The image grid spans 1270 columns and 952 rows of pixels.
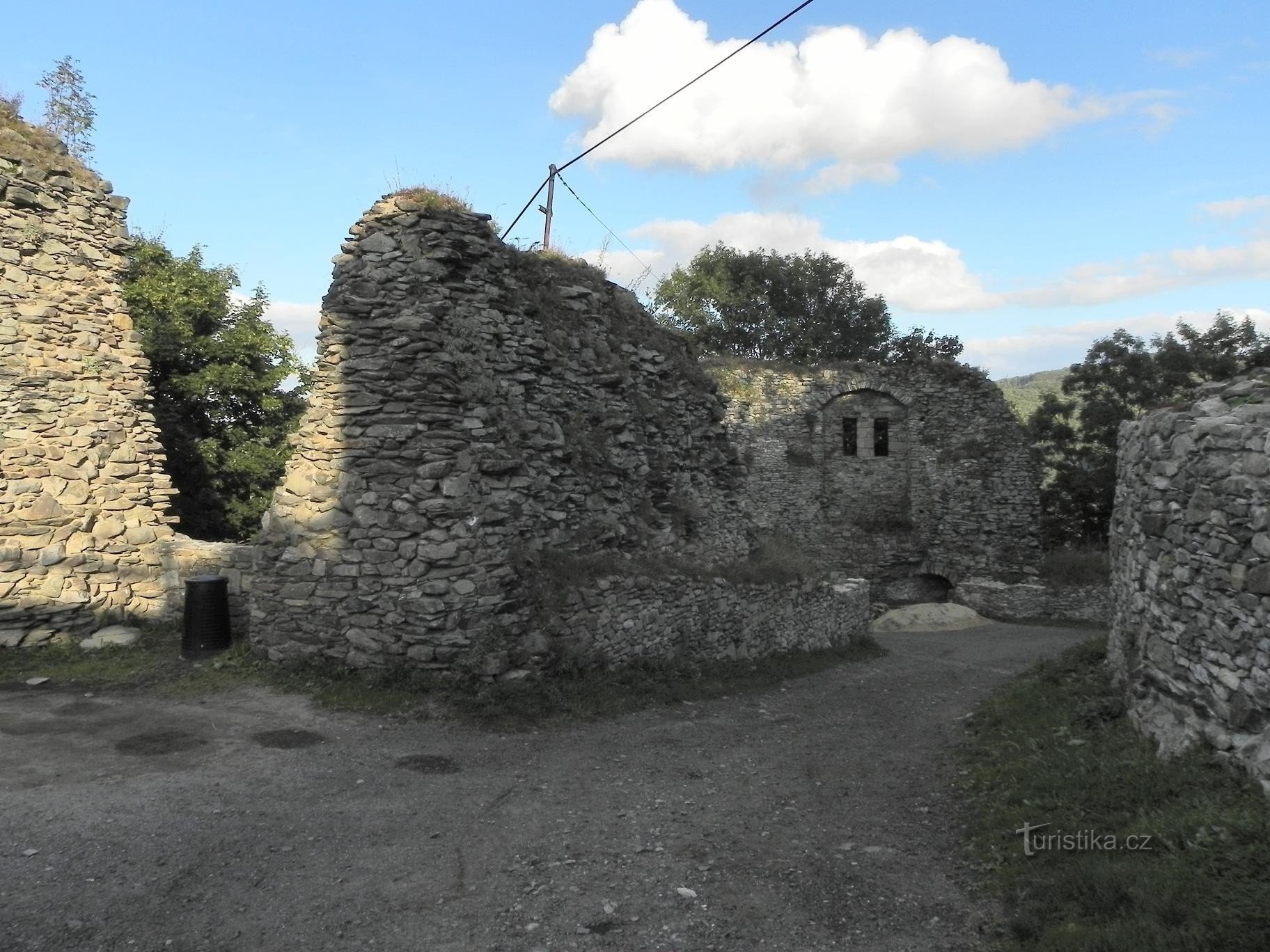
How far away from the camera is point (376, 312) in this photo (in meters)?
9.57

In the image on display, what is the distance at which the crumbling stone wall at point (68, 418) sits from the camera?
417 inches

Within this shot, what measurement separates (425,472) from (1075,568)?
23519 millimetres

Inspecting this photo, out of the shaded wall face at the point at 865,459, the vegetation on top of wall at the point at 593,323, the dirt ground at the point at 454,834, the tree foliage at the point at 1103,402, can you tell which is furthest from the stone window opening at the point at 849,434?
the dirt ground at the point at 454,834

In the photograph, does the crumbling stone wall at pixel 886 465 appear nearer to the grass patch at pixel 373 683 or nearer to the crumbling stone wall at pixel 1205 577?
the grass patch at pixel 373 683

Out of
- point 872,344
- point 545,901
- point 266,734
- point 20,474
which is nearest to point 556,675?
point 266,734

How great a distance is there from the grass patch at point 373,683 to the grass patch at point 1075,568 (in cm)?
1922

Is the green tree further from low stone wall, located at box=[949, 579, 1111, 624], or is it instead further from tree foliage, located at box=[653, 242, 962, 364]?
tree foliage, located at box=[653, 242, 962, 364]

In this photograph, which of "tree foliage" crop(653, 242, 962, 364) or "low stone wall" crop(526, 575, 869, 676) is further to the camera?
"tree foliage" crop(653, 242, 962, 364)

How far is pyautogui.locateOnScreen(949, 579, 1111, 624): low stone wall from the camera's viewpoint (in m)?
24.7

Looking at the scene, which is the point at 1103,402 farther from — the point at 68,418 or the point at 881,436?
the point at 68,418

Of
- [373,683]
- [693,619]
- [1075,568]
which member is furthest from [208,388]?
[1075,568]

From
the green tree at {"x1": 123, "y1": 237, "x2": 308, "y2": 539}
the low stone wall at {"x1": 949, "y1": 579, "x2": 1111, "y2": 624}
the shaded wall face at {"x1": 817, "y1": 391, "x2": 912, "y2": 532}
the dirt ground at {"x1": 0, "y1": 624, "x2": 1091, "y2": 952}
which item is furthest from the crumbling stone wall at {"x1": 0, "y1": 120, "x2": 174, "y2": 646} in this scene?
the low stone wall at {"x1": 949, "y1": 579, "x2": 1111, "y2": 624}

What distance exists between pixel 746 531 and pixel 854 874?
1002cm

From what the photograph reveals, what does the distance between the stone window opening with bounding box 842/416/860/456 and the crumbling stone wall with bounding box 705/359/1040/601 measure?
0.12 feet
